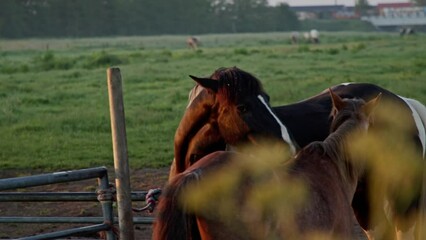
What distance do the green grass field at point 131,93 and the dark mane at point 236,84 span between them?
6.50 metres

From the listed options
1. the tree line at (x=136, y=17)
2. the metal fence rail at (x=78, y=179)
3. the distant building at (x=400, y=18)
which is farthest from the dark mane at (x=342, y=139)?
the distant building at (x=400, y=18)

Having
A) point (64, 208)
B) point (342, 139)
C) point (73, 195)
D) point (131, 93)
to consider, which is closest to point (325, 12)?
point (131, 93)

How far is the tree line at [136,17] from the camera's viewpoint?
76.1 metres

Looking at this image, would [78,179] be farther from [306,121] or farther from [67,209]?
[67,209]

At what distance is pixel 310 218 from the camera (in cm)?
393

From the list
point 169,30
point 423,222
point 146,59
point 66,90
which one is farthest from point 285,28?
point 423,222

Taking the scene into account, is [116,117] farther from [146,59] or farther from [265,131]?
[146,59]

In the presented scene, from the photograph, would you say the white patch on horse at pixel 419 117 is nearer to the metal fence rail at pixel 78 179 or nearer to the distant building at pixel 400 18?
the metal fence rail at pixel 78 179

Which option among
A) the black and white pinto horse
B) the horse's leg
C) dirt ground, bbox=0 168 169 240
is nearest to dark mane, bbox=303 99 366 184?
the black and white pinto horse

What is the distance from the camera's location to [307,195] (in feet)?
13.2

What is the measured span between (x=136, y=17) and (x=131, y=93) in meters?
69.6

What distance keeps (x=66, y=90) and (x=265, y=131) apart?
16.5m

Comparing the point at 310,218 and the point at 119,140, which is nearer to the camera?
the point at 310,218

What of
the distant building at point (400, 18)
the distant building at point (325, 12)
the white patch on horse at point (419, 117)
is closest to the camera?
the white patch on horse at point (419, 117)
